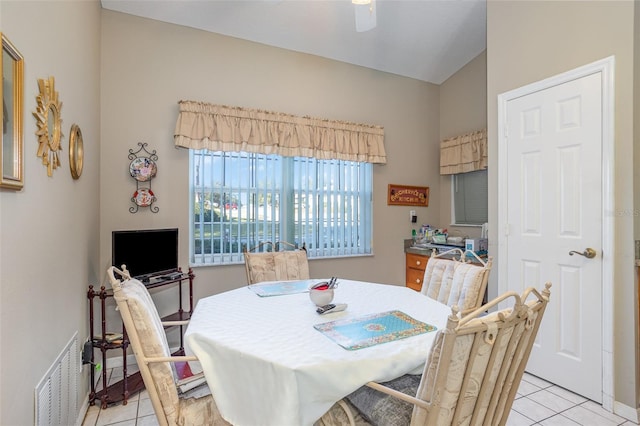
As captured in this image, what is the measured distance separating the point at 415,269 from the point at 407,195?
36.3 inches

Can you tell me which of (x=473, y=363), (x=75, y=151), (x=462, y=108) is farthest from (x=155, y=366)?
(x=462, y=108)

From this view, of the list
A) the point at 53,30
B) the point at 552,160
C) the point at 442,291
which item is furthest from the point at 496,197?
the point at 53,30

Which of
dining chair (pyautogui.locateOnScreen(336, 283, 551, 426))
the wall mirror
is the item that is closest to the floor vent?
the wall mirror

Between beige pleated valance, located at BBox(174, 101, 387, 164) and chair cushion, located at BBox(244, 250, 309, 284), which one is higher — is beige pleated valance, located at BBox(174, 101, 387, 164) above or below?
above

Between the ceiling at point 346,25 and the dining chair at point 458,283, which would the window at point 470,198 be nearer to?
the ceiling at point 346,25

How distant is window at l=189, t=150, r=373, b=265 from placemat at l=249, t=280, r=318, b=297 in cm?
121

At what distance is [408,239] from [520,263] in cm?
158

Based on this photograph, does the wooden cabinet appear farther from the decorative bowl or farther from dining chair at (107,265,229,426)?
dining chair at (107,265,229,426)

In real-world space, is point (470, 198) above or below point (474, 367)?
above

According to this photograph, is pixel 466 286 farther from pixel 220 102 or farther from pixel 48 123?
pixel 220 102

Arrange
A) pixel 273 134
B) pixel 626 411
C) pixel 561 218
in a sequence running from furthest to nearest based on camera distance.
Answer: pixel 273 134 → pixel 561 218 → pixel 626 411

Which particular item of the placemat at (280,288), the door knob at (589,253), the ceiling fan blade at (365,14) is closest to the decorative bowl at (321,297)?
the placemat at (280,288)

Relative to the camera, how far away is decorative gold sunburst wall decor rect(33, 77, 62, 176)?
1.40m

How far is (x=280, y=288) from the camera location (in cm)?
212
